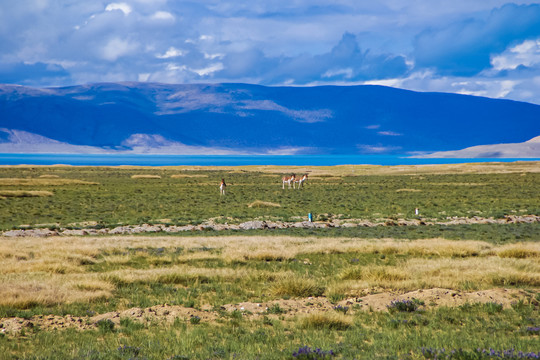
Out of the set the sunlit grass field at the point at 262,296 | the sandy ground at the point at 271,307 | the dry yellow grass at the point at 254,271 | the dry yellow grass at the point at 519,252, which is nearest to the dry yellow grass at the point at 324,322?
the sunlit grass field at the point at 262,296

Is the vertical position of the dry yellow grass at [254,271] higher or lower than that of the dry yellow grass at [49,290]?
lower

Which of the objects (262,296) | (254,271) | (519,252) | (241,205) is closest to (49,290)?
(262,296)

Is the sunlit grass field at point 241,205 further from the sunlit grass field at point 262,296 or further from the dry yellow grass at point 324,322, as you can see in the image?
the dry yellow grass at point 324,322

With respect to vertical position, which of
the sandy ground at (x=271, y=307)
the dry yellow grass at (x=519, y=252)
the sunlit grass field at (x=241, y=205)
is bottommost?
the sunlit grass field at (x=241, y=205)

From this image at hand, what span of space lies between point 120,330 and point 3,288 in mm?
4211

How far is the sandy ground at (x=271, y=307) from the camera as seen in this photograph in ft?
34.6

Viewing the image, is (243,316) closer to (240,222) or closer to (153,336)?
(153,336)

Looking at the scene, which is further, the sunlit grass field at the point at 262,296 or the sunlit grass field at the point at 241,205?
the sunlit grass field at the point at 241,205

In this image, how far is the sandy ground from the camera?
415 inches

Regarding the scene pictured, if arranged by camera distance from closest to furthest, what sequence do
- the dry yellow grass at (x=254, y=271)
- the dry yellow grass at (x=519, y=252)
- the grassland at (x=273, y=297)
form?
the grassland at (x=273, y=297), the dry yellow grass at (x=254, y=271), the dry yellow grass at (x=519, y=252)

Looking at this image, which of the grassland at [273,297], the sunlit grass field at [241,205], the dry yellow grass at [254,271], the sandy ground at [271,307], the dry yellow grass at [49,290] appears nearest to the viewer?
the grassland at [273,297]

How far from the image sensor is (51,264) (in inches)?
670

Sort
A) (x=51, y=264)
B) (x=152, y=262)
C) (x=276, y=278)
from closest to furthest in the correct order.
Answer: (x=276, y=278) → (x=51, y=264) → (x=152, y=262)

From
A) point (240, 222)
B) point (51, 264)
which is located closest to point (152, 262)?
point (51, 264)
